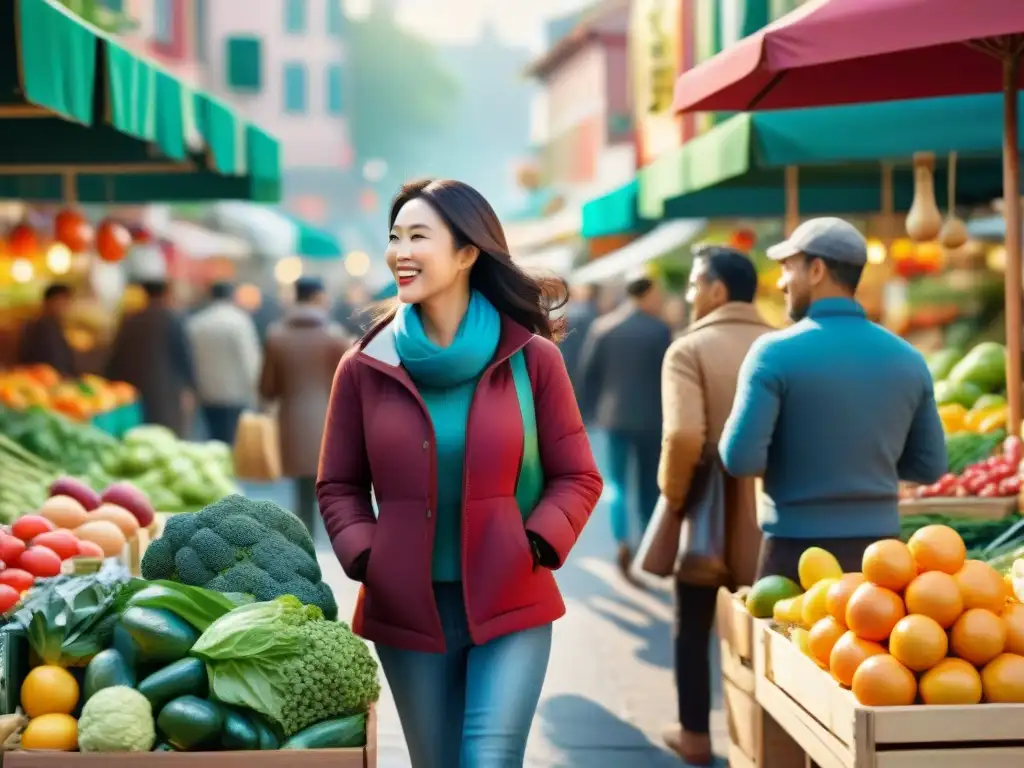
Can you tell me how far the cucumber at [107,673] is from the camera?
4289 millimetres

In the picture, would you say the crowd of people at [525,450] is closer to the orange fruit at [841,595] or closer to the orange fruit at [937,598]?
the orange fruit at [841,595]

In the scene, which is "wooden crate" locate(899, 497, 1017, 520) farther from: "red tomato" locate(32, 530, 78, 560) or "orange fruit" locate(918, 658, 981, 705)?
"red tomato" locate(32, 530, 78, 560)

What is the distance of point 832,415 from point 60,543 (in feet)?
9.30

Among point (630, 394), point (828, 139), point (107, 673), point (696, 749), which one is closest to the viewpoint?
point (107, 673)

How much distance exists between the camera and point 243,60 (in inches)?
2411

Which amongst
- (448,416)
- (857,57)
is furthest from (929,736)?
(857,57)

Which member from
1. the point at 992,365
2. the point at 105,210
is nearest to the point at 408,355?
the point at 992,365

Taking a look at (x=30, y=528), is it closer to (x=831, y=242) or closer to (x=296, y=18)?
(x=831, y=242)

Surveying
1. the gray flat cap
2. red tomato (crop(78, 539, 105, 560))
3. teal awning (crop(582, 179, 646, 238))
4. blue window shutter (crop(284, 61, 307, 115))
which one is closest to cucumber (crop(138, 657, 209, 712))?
red tomato (crop(78, 539, 105, 560))

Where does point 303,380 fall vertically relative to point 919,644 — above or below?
above

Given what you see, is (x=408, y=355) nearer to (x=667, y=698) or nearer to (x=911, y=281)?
(x=667, y=698)

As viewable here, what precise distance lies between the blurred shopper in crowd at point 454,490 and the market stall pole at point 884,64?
206 cm

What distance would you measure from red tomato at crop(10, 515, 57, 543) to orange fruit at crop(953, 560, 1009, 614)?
3433mm

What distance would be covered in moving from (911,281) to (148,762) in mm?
13514
